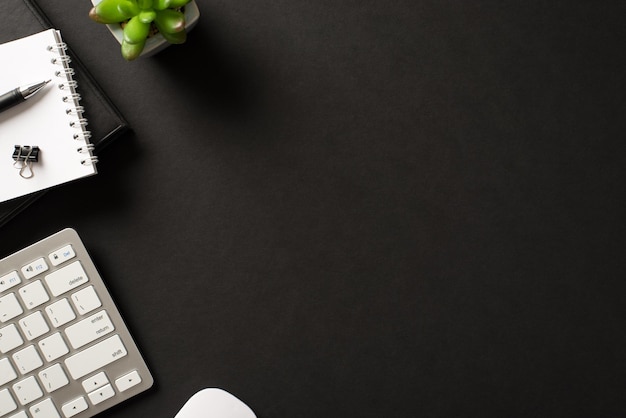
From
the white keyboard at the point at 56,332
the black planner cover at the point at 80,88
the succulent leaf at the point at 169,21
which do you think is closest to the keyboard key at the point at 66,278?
the white keyboard at the point at 56,332

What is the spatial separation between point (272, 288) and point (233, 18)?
1.15 ft

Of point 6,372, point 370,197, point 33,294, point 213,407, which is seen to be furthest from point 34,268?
point 370,197

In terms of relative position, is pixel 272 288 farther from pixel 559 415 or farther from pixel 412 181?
pixel 559 415

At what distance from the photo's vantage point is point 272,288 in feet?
2.76

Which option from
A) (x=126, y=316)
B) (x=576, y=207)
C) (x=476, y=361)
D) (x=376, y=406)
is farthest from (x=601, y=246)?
(x=126, y=316)

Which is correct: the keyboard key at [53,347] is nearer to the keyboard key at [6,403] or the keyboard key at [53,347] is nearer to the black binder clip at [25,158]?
the keyboard key at [6,403]

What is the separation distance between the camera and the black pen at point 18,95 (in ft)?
2.58

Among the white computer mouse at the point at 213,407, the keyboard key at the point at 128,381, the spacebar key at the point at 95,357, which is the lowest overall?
the white computer mouse at the point at 213,407

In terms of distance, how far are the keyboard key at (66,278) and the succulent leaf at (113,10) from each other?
11.7 inches

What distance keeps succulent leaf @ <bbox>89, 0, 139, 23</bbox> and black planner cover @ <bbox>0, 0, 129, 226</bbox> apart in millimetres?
118

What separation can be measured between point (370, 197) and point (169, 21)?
1.07ft

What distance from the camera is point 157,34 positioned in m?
0.76

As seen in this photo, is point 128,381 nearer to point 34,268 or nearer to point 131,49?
point 34,268

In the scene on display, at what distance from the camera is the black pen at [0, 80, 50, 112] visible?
79 centimetres
